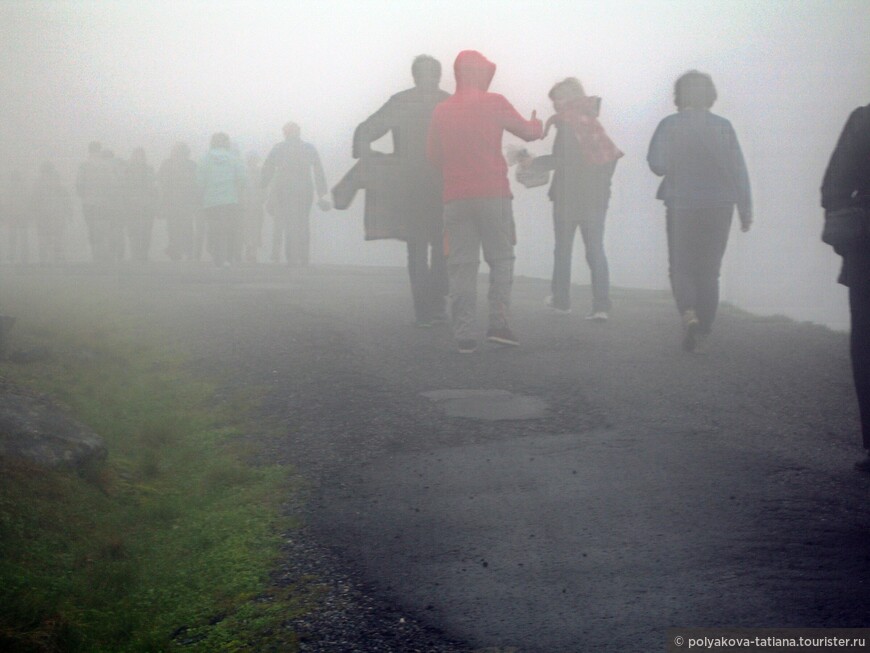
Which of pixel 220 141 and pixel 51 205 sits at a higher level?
pixel 220 141

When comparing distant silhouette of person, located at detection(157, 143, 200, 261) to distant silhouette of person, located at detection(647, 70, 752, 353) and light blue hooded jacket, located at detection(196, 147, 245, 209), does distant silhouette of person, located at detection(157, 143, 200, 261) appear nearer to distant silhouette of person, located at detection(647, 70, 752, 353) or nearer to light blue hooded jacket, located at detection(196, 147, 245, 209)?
light blue hooded jacket, located at detection(196, 147, 245, 209)

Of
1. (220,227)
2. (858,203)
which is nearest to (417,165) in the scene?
(858,203)

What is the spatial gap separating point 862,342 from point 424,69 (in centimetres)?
494

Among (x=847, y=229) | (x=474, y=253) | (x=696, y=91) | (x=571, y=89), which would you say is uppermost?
(x=571, y=89)

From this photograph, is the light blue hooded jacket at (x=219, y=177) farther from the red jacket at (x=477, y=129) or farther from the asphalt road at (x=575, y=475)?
the red jacket at (x=477, y=129)

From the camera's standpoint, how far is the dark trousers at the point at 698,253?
8500 mm

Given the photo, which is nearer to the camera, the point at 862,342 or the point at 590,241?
the point at 862,342

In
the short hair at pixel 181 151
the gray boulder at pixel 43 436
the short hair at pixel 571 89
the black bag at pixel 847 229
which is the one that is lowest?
the gray boulder at pixel 43 436

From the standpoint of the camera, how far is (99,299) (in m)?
12.9

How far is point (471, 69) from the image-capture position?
810 cm

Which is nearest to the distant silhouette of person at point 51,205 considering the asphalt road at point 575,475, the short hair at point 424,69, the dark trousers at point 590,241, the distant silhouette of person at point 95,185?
the distant silhouette of person at point 95,185

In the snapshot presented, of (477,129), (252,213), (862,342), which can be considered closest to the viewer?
(862,342)

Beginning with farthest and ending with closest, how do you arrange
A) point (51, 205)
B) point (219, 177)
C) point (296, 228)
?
point (51, 205) < point (296, 228) < point (219, 177)

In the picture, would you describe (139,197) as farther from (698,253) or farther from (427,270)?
(698,253)
